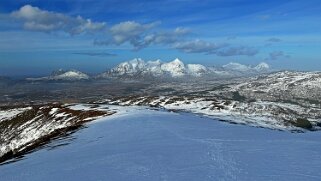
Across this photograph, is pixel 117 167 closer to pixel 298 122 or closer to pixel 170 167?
pixel 170 167

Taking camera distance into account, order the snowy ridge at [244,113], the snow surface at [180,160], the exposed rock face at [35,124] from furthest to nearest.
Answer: the snowy ridge at [244,113] < the exposed rock face at [35,124] < the snow surface at [180,160]

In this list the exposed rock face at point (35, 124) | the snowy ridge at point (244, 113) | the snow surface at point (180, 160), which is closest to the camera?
the snow surface at point (180, 160)

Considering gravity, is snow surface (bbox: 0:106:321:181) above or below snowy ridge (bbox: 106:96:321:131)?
above

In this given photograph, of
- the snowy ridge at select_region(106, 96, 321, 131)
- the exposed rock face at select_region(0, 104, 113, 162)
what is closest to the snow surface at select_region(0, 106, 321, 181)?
the exposed rock face at select_region(0, 104, 113, 162)

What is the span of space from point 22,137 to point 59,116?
1318cm

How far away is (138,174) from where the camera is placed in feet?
79.4

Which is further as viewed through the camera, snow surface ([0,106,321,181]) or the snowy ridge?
the snowy ridge

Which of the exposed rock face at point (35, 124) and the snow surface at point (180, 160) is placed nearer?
the snow surface at point (180, 160)

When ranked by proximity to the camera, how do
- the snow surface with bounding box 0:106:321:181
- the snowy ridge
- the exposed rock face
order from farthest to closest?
the snowy ridge → the exposed rock face → the snow surface with bounding box 0:106:321:181

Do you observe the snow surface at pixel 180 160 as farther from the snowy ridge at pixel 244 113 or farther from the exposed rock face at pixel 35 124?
the snowy ridge at pixel 244 113

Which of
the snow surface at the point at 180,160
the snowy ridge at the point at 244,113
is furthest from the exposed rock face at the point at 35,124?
the snow surface at the point at 180,160

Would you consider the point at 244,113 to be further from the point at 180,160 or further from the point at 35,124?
the point at 180,160

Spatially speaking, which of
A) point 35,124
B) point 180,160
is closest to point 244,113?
point 35,124

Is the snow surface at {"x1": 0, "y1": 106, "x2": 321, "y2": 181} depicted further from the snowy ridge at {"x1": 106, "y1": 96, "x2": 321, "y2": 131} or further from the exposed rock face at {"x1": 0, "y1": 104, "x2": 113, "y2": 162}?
the snowy ridge at {"x1": 106, "y1": 96, "x2": 321, "y2": 131}
